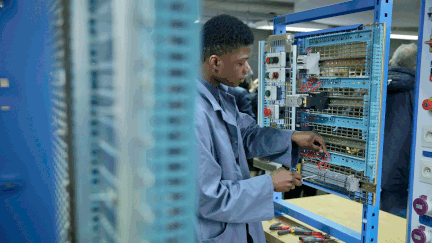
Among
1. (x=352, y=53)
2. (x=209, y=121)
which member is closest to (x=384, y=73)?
(x=352, y=53)

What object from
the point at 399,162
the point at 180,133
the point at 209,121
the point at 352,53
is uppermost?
the point at 352,53

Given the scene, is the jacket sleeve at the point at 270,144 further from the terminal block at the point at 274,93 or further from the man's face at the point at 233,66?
the man's face at the point at 233,66

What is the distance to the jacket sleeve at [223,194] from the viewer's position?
1.21 metres

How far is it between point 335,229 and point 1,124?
1.64 meters

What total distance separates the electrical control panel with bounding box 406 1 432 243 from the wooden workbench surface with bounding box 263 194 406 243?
0.22 meters

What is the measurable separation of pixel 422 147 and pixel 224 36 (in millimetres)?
1152

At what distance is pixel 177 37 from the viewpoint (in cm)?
25

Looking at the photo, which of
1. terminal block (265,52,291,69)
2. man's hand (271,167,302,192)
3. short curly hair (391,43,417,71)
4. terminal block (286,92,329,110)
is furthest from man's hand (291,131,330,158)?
short curly hair (391,43,417,71)

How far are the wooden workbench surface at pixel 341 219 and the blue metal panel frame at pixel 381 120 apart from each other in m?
0.13

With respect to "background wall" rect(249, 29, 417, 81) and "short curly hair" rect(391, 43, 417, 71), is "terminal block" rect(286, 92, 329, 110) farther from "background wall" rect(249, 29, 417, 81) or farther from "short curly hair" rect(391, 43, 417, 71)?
"background wall" rect(249, 29, 417, 81)

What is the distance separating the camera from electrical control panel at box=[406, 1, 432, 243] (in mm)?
1547

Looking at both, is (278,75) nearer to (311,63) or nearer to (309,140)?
(311,63)

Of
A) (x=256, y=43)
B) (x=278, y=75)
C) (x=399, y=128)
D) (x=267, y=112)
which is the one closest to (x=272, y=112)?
(x=267, y=112)

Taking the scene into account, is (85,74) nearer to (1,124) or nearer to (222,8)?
(1,124)
